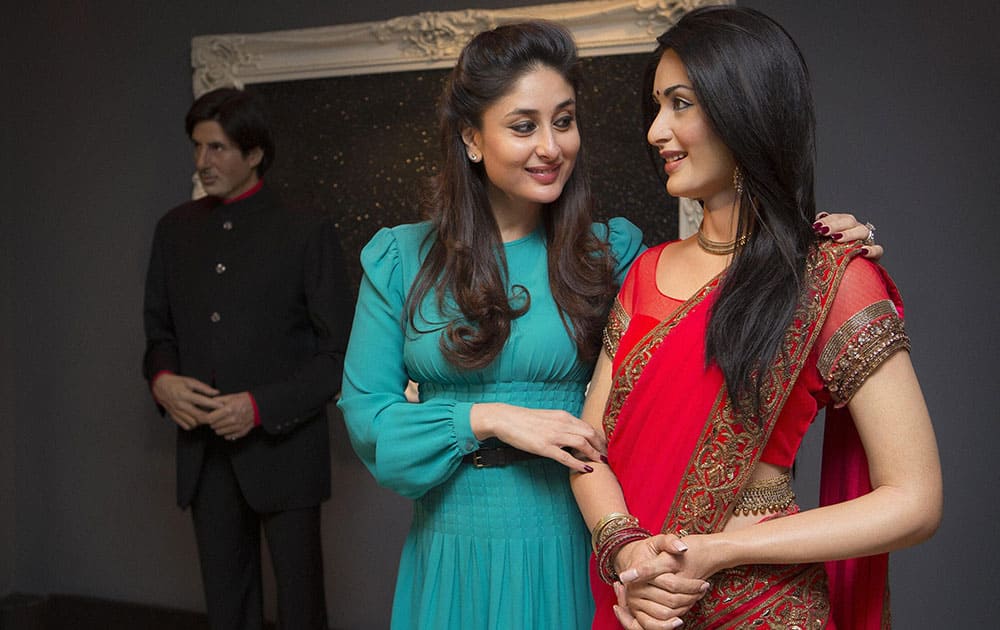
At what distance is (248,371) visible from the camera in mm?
3146

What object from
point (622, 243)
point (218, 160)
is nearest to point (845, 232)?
point (622, 243)

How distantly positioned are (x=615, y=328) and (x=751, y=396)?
29 centimetres

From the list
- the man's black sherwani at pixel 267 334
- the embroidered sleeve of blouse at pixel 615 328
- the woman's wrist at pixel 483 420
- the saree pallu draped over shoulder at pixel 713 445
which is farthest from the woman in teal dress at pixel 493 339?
the man's black sherwani at pixel 267 334

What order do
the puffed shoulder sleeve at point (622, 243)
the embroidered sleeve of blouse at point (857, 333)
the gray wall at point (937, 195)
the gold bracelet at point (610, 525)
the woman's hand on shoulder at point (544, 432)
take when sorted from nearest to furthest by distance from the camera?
the embroidered sleeve of blouse at point (857, 333) → the gold bracelet at point (610, 525) → the woman's hand on shoulder at point (544, 432) → the puffed shoulder sleeve at point (622, 243) → the gray wall at point (937, 195)

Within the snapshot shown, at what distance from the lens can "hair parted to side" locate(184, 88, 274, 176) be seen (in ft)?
10.6

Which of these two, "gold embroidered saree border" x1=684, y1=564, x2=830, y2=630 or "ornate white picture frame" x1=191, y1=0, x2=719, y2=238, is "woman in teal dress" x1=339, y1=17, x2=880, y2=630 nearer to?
"gold embroidered saree border" x1=684, y1=564, x2=830, y2=630

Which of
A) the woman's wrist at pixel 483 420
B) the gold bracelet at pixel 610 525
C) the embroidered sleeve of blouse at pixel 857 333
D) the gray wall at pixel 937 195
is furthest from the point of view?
the gray wall at pixel 937 195

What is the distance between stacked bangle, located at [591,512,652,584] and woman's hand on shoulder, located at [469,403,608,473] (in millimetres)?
133

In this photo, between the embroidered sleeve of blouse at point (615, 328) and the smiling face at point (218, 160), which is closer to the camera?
the embroidered sleeve of blouse at point (615, 328)

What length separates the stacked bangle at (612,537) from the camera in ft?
5.08

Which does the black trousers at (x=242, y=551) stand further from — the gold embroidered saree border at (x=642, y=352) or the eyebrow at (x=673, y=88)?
the eyebrow at (x=673, y=88)

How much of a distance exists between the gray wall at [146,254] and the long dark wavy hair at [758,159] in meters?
1.64

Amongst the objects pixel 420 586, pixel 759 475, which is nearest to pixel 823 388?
pixel 759 475

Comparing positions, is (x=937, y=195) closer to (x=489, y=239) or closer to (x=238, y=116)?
(x=489, y=239)
